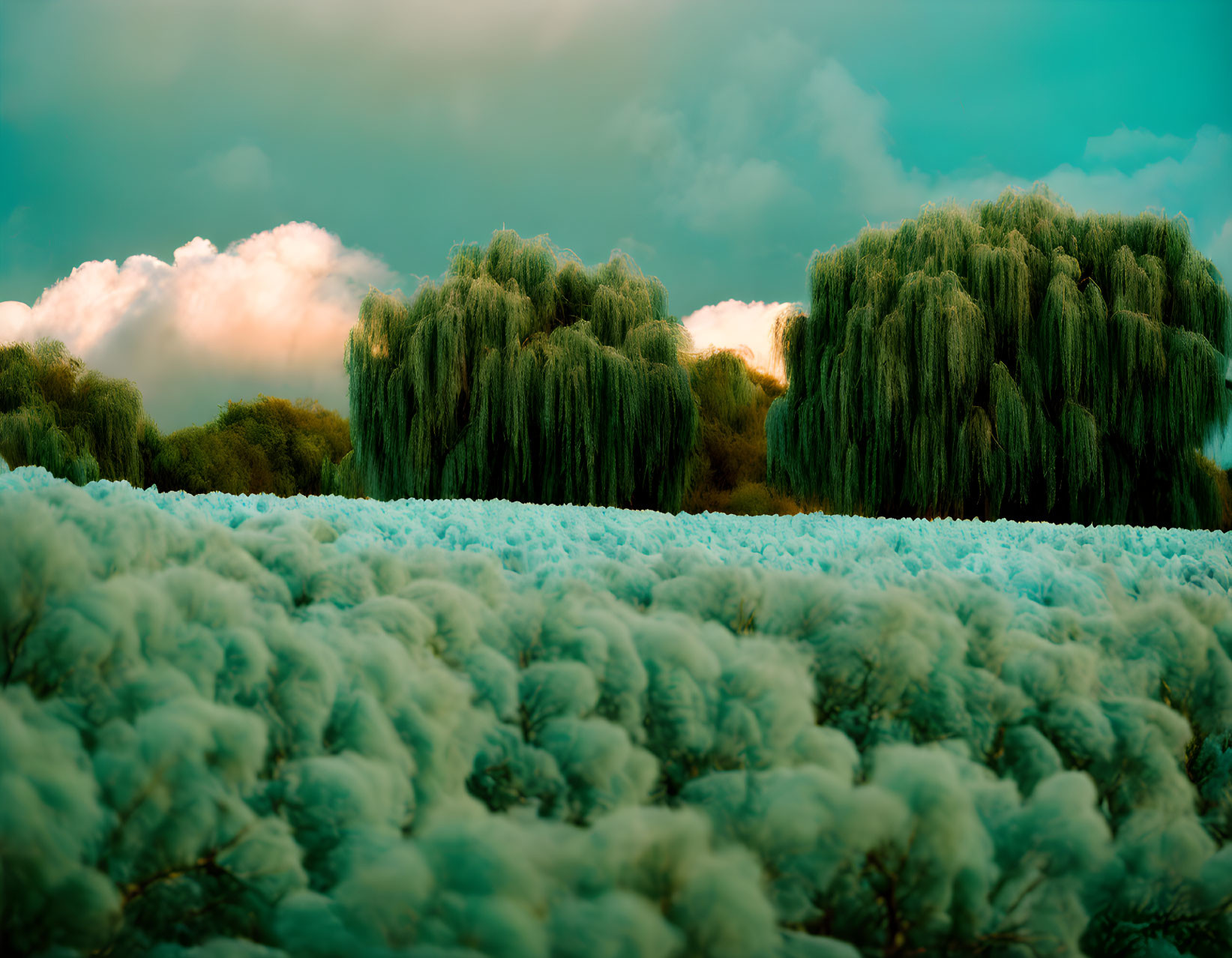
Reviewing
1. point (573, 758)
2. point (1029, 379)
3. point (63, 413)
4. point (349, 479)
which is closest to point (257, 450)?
point (63, 413)

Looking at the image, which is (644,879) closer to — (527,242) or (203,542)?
(203,542)

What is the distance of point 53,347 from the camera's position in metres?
14.1

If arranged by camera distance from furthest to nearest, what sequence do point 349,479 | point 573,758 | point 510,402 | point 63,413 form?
point 63,413
point 349,479
point 510,402
point 573,758

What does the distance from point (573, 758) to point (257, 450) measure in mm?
23768

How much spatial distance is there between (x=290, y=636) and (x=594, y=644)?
45 cm

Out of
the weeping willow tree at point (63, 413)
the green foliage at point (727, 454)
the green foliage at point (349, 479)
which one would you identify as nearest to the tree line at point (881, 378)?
the green foliage at point (349, 479)

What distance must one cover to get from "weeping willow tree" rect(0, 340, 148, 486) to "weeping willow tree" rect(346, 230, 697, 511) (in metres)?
6.41

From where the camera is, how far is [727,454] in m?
16.5

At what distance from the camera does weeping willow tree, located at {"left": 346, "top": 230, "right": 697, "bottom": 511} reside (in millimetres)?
9648

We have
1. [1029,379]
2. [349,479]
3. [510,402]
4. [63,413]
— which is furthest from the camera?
[63,413]

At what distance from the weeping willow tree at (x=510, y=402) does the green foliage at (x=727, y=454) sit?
279 cm

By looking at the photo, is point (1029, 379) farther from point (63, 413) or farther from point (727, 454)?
point (63, 413)

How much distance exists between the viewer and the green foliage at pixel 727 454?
1415cm

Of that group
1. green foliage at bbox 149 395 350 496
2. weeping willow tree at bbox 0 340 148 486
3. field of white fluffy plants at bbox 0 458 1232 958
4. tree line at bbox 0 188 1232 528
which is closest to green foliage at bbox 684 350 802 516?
tree line at bbox 0 188 1232 528
